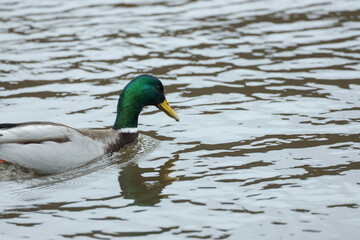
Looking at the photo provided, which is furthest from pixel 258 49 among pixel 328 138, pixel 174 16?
pixel 328 138

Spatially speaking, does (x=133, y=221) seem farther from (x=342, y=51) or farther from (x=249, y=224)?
(x=342, y=51)

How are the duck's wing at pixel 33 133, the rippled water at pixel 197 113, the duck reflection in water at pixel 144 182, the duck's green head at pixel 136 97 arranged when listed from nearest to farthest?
the rippled water at pixel 197 113 < the duck reflection in water at pixel 144 182 < the duck's wing at pixel 33 133 < the duck's green head at pixel 136 97

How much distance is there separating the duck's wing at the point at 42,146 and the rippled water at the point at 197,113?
138 mm

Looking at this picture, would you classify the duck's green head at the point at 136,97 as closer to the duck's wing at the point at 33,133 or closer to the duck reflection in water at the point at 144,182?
the duck reflection in water at the point at 144,182

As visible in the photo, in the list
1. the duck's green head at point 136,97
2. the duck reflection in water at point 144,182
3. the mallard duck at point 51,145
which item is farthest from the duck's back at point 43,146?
the duck's green head at point 136,97

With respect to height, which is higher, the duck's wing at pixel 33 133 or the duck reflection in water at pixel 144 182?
the duck's wing at pixel 33 133

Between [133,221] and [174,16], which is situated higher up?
[174,16]

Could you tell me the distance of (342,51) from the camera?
12.3 m

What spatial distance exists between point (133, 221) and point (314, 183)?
6.40 ft

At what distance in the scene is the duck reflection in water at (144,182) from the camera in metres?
6.99

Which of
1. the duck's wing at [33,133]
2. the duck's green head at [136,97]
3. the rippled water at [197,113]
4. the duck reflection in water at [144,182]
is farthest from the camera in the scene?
the duck's green head at [136,97]

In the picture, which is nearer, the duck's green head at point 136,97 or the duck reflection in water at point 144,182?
the duck reflection in water at point 144,182

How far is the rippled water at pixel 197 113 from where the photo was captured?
21.1 ft

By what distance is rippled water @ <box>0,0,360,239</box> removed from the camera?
6430mm
